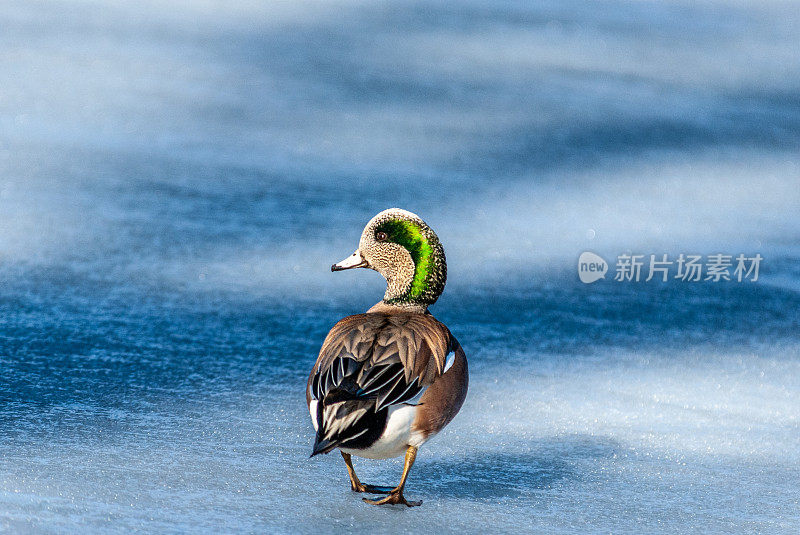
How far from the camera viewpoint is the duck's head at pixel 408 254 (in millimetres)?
3156

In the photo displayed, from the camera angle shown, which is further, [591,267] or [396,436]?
[591,267]

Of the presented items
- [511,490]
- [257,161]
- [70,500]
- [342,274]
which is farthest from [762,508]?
[257,161]

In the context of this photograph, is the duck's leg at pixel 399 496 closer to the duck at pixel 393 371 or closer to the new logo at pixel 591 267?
the duck at pixel 393 371

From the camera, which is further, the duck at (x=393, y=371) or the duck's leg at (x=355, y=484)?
the duck's leg at (x=355, y=484)

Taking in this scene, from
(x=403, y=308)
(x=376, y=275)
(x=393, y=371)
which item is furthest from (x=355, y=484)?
(x=376, y=275)

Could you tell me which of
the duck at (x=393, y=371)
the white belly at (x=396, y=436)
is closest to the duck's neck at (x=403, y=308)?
the duck at (x=393, y=371)

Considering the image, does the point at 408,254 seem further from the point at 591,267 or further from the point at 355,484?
the point at 591,267

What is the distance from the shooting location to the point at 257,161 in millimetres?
6199

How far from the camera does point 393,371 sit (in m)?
2.75

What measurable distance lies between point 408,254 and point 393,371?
0.52 metres

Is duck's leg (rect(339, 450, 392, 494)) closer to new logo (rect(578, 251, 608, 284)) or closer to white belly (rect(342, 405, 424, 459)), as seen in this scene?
white belly (rect(342, 405, 424, 459))

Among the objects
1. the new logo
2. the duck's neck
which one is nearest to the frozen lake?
the new logo

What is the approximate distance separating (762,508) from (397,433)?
3.51 ft

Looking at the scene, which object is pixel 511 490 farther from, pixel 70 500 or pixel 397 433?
pixel 70 500
